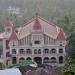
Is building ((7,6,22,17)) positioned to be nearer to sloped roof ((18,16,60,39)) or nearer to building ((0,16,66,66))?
sloped roof ((18,16,60,39))

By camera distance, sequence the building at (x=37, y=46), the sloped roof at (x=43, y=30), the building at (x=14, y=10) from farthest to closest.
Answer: the building at (x=14, y=10) → the sloped roof at (x=43, y=30) → the building at (x=37, y=46)

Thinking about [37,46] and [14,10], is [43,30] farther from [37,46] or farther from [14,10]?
[14,10]

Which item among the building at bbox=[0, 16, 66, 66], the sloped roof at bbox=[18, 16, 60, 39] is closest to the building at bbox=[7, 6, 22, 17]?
the sloped roof at bbox=[18, 16, 60, 39]

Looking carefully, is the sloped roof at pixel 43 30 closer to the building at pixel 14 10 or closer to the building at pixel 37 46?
the building at pixel 37 46

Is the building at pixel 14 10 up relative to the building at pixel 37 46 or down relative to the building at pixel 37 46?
up

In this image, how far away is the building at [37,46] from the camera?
92.1ft

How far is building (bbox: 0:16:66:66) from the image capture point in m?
28.1

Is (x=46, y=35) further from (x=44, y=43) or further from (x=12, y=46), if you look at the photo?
(x=12, y=46)

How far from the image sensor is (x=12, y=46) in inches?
1113

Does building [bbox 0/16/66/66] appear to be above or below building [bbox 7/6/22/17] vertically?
below

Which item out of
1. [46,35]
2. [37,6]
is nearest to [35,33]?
[46,35]

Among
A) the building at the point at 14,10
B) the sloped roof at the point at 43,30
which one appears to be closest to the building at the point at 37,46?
the sloped roof at the point at 43,30

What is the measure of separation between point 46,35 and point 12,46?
2.64 metres

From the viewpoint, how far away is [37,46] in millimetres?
28203
